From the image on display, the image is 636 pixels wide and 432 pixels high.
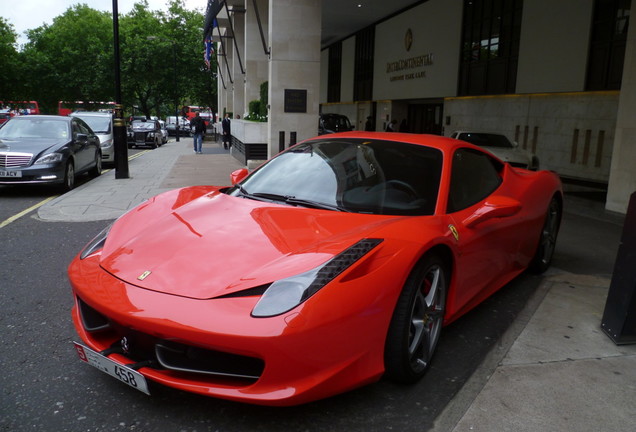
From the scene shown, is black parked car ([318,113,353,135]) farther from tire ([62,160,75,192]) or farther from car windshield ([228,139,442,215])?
car windshield ([228,139,442,215])

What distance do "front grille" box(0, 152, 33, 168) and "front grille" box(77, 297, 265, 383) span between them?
830 centimetres

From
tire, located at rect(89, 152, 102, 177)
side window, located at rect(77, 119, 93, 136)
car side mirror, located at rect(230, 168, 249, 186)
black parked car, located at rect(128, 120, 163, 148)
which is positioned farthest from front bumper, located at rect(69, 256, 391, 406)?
black parked car, located at rect(128, 120, 163, 148)

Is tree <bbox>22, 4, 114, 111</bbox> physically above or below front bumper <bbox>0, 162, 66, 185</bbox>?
above

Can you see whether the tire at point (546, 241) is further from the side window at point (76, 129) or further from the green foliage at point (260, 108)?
the green foliage at point (260, 108)

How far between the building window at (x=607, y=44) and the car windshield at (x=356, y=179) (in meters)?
14.1

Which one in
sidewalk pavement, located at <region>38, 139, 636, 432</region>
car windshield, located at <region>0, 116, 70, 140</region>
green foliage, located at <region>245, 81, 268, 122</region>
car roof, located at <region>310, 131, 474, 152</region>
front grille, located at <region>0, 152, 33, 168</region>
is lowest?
sidewalk pavement, located at <region>38, 139, 636, 432</region>

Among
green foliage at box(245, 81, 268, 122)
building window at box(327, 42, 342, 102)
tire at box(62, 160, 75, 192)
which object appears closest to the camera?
tire at box(62, 160, 75, 192)

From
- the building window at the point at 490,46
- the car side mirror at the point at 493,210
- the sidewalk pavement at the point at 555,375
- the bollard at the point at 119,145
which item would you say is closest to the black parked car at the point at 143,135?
the bollard at the point at 119,145

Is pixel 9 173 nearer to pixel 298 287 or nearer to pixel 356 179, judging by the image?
pixel 356 179

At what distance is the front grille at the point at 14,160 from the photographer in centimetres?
912

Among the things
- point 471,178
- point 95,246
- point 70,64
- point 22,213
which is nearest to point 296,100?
point 22,213

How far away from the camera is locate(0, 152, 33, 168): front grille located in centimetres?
912

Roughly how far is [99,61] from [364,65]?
27.1 meters

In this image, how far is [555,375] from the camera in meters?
2.91
